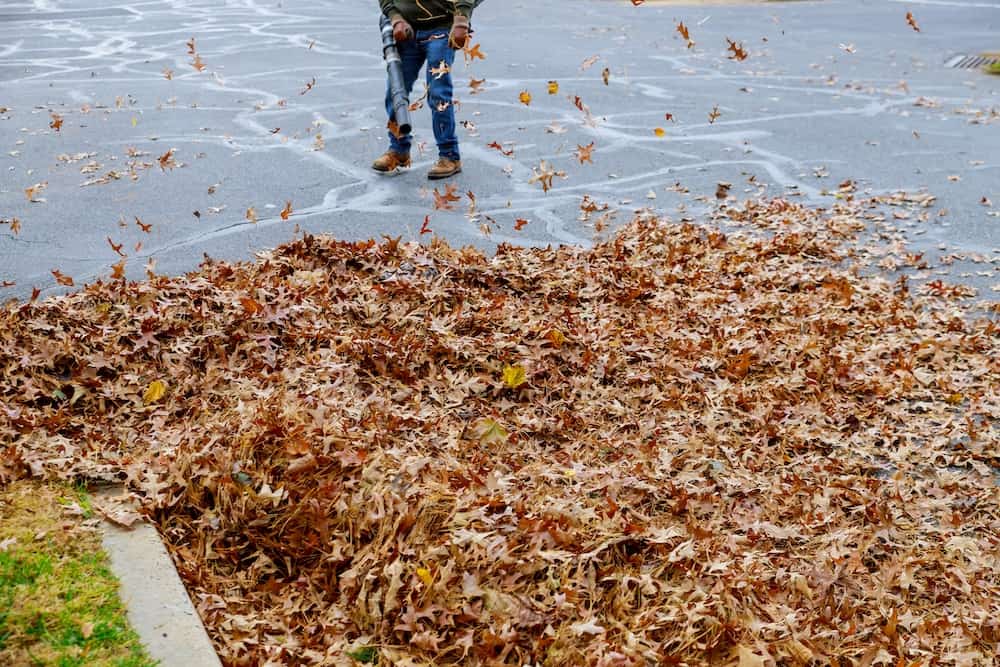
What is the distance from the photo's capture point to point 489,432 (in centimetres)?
400

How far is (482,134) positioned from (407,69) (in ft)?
5.40

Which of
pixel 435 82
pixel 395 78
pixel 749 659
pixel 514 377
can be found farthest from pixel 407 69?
pixel 749 659

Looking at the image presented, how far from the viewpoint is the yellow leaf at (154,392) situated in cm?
390

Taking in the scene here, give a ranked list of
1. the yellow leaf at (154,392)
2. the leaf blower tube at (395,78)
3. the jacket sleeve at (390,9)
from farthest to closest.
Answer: the leaf blower tube at (395,78)
the jacket sleeve at (390,9)
the yellow leaf at (154,392)

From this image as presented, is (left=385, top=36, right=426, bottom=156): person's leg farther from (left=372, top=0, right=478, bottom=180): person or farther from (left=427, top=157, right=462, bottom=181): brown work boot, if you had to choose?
(left=427, top=157, right=462, bottom=181): brown work boot

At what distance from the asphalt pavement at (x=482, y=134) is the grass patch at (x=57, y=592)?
269cm

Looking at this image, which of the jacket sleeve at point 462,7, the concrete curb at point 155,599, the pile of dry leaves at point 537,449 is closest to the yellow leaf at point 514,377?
the pile of dry leaves at point 537,449

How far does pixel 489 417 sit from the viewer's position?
413 cm

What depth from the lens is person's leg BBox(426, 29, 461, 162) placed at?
23.3 ft

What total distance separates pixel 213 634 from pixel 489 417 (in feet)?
5.50

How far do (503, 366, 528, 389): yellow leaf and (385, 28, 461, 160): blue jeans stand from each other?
11.5ft

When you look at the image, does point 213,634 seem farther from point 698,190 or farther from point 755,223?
point 698,190

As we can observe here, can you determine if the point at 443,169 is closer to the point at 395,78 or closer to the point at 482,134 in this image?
the point at 395,78

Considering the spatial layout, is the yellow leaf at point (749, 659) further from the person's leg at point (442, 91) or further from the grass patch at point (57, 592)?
the person's leg at point (442, 91)
